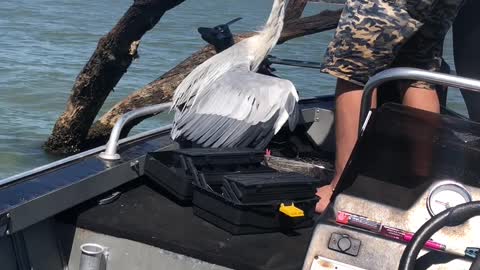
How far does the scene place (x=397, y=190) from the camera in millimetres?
2414

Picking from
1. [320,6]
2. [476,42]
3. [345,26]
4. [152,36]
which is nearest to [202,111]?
[345,26]

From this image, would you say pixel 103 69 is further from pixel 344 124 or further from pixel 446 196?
pixel 446 196

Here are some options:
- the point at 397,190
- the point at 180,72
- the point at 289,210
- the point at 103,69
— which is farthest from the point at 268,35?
the point at 103,69

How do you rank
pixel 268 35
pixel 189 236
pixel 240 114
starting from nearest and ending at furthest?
1. pixel 189 236
2. pixel 240 114
3. pixel 268 35

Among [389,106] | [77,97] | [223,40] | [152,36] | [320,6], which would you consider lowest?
[320,6]

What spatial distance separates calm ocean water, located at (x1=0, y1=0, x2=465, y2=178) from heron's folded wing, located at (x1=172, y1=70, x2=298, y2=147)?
264 centimetres

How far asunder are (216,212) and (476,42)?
1745 mm

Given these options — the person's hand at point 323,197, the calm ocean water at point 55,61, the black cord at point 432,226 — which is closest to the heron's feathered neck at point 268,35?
the person's hand at point 323,197

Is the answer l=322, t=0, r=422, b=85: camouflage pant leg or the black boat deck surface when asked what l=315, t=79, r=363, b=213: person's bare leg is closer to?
l=322, t=0, r=422, b=85: camouflage pant leg

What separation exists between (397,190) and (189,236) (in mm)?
707

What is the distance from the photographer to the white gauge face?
236cm

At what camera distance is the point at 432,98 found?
3.17m

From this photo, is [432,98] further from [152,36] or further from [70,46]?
[152,36]

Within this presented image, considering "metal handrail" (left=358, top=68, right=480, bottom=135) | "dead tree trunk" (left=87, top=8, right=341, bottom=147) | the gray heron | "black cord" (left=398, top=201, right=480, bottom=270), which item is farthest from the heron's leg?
"dead tree trunk" (left=87, top=8, right=341, bottom=147)
